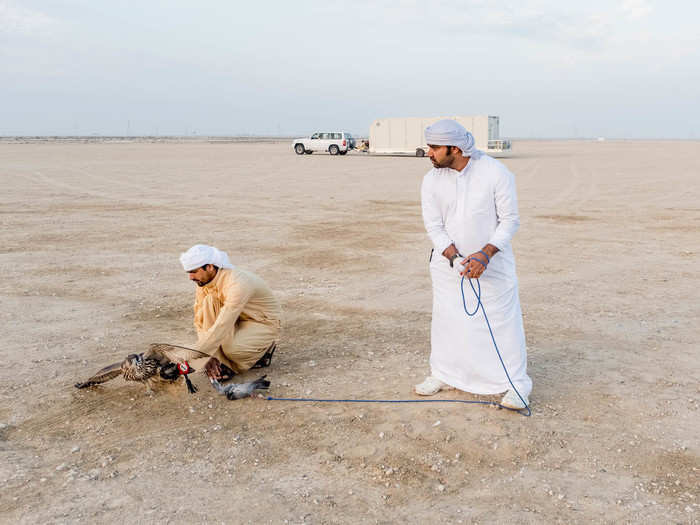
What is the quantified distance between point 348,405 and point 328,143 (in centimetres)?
3876

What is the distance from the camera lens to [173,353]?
4.64m

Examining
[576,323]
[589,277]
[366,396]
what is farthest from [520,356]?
[589,277]

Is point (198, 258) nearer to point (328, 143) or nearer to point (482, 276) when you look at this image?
point (482, 276)

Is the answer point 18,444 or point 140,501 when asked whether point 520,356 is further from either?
point 18,444

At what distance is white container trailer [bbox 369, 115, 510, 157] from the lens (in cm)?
3697

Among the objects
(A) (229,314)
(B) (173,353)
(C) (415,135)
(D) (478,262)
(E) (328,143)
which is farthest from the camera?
(E) (328,143)

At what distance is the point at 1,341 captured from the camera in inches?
231

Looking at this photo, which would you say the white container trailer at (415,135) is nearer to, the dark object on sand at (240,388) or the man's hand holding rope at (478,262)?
the dark object on sand at (240,388)

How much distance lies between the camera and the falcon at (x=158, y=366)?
4633mm

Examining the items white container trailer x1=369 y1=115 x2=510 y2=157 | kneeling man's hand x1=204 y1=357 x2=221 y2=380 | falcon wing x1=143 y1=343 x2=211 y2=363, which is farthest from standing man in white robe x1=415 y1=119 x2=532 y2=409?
→ white container trailer x1=369 y1=115 x2=510 y2=157

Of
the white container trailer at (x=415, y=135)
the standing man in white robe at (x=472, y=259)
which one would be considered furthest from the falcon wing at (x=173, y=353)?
the white container trailer at (x=415, y=135)

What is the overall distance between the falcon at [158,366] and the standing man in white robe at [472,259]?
167 cm

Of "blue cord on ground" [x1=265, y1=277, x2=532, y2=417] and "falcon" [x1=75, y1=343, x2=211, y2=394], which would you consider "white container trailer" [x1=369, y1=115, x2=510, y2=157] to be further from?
"falcon" [x1=75, y1=343, x2=211, y2=394]

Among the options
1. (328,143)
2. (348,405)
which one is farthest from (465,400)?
(328,143)
